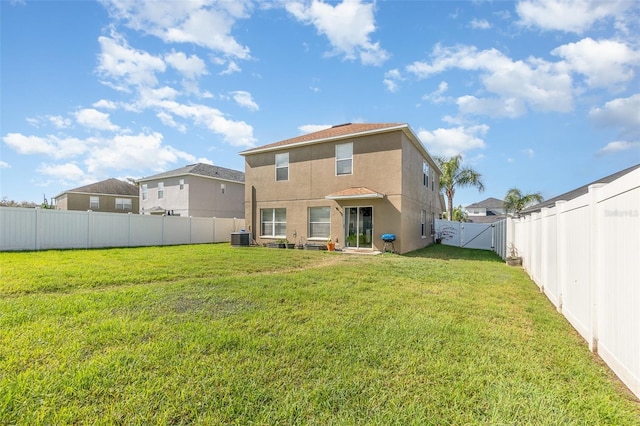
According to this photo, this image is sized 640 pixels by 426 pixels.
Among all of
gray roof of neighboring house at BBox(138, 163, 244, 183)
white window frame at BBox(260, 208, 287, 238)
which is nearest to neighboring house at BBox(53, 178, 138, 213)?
gray roof of neighboring house at BBox(138, 163, 244, 183)

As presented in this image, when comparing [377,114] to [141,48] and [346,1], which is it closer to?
[346,1]

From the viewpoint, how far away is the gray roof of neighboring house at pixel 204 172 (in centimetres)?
2563

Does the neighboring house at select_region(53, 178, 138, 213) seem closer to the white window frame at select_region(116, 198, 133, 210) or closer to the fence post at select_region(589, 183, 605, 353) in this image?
the white window frame at select_region(116, 198, 133, 210)

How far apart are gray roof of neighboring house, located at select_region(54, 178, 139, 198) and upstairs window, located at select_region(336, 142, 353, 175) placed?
1311 inches

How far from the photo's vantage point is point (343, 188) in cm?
1495

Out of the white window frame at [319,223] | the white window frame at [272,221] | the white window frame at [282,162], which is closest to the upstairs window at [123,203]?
the white window frame at [272,221]

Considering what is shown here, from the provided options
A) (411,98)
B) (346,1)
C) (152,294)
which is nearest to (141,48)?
(346,1)

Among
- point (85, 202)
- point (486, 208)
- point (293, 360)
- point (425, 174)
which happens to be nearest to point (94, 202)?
point (85, 202)

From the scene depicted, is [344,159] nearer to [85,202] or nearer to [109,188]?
[109,188]

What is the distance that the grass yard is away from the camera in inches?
90.0

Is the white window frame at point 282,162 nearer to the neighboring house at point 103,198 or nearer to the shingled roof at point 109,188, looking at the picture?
the neighboring house at point 103,198

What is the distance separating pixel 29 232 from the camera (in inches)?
511

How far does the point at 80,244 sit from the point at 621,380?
63.3 feet

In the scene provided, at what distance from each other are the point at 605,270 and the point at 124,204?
43.7 metres
